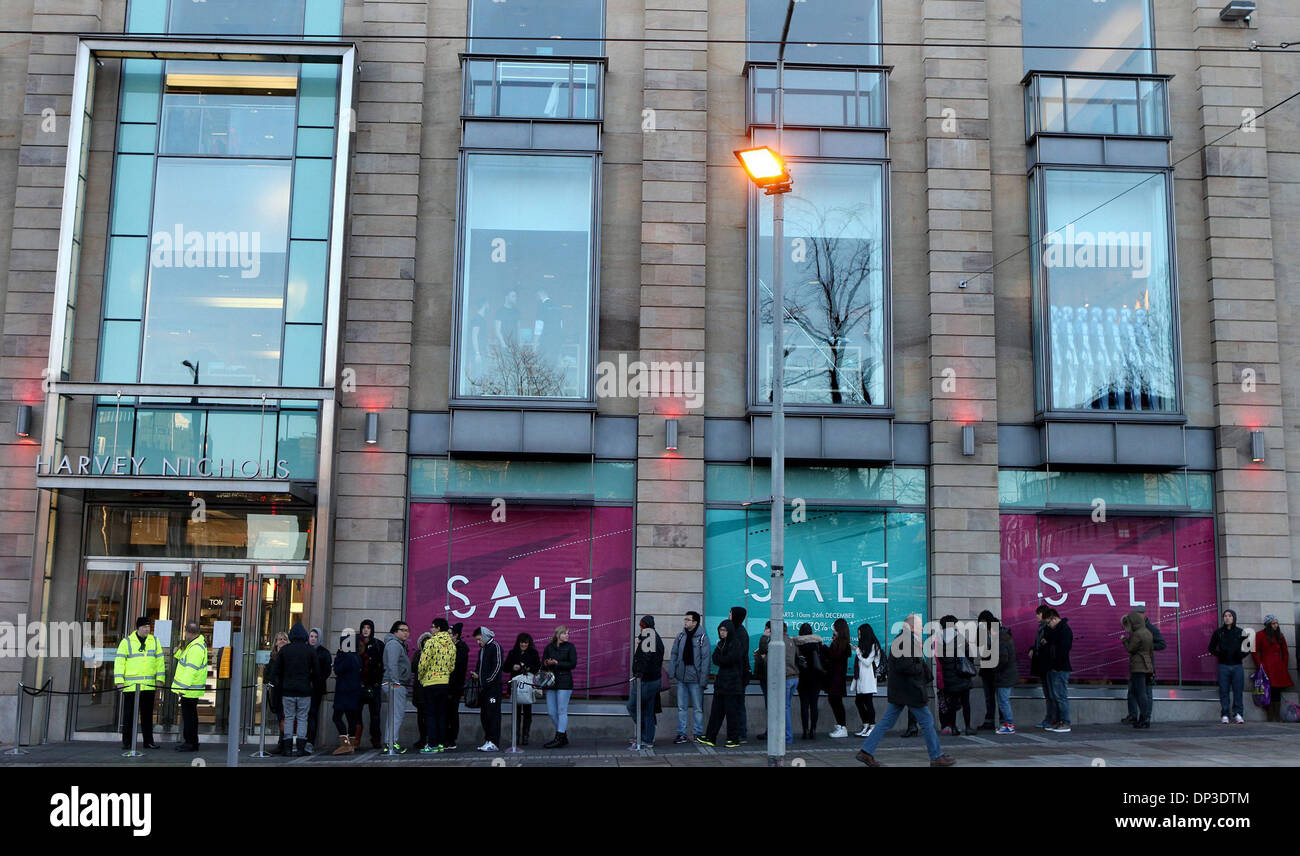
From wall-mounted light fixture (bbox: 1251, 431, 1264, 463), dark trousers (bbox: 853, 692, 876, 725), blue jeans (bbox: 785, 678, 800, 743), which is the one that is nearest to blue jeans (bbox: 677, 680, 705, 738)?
blue jeans (bbox: 785, 678, 800, 743)

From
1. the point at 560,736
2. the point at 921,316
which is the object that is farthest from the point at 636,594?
the point at 921,316

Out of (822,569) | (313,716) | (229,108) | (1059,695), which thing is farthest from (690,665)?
(229,108)

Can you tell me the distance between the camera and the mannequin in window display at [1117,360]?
19.5 metres

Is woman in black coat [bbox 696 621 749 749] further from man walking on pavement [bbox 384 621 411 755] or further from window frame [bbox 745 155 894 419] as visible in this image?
man walking on pavement [bbox 384 621 411 755]

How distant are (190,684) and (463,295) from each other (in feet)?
25.8

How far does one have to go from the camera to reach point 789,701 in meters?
17.8

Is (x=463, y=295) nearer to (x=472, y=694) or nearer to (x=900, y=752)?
(x=472, y=694)

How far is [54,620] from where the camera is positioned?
59.6 ft

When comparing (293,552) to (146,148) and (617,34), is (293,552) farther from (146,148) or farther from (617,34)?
(617,34)

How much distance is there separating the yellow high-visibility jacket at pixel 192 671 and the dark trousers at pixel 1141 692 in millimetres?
15051

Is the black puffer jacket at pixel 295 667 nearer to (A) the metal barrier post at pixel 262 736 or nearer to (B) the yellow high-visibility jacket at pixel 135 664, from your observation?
(A) the metal barrier post at pixel 262 736

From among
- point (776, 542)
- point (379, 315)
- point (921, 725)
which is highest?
point (379, 315)

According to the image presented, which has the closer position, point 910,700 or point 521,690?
point 910,700
